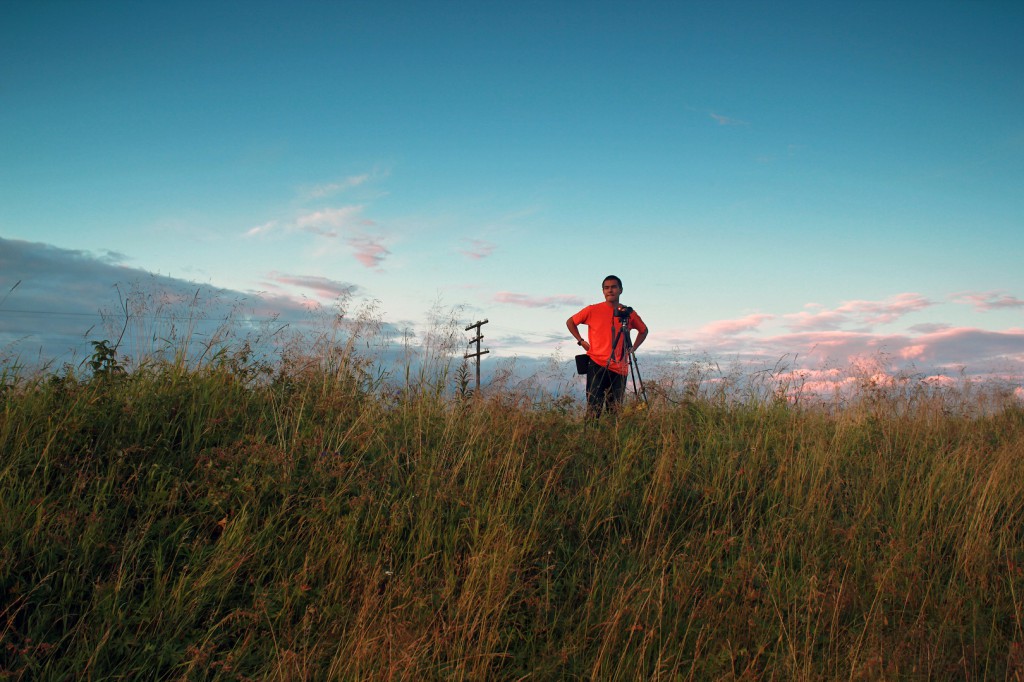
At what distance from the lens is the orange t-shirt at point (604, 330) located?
8758mm

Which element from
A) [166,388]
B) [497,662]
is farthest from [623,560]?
[166,388]

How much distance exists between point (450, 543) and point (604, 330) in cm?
547

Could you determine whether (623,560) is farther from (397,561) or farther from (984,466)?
(984,466)

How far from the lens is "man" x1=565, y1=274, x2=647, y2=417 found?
28.3 feet

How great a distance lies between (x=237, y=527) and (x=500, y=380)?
3.14 metres

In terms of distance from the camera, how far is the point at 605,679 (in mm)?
3127

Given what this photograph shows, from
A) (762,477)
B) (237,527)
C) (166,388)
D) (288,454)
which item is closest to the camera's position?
(237,527)

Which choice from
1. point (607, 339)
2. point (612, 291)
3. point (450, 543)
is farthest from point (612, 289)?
point (450, 543)

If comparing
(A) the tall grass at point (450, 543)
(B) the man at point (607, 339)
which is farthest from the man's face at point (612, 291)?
(A) the tall grass at point (450, 543)

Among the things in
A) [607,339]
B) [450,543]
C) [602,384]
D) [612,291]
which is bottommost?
[450,543]

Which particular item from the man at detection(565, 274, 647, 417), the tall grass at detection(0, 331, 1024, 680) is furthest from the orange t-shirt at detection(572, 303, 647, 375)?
the tall grass at detection(0, 331, 1024, 680)

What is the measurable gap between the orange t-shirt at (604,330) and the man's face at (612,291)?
0.11m

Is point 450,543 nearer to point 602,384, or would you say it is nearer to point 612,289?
point 602,384

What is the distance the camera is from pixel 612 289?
918 cm
